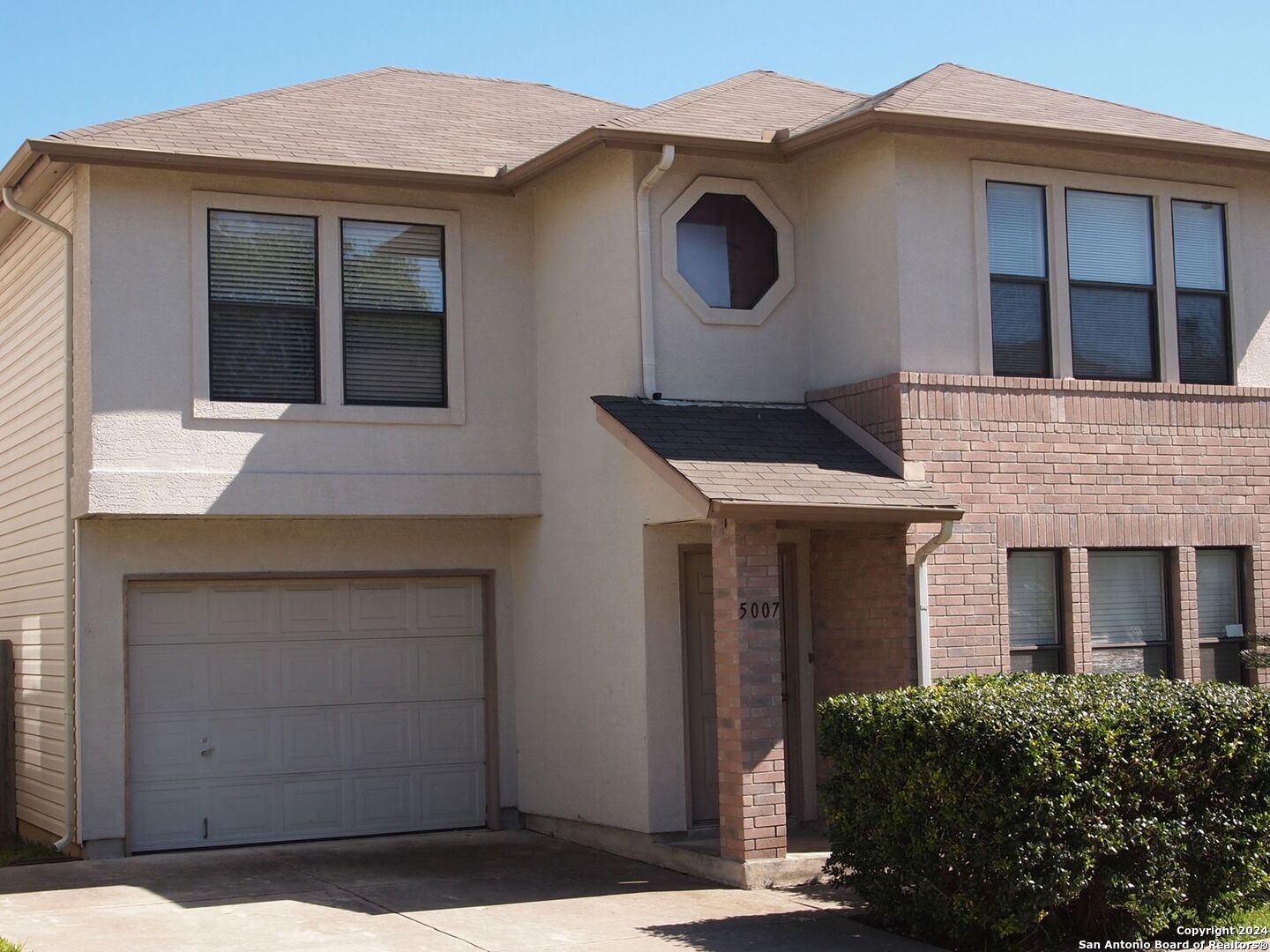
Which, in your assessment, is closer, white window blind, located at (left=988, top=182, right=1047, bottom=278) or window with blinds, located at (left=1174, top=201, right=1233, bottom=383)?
white window blind, located at (left=988, top=182, right=1047, bottom=278)

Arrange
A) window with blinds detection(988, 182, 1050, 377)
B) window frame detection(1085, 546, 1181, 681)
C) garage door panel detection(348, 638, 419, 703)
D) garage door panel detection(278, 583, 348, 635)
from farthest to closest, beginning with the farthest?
garage door panel detection(348, 638, 419, 703) < garage door panel detection(278, 583, 348, 635) < window frame detection(1085, 546, 1181, 681) < window with blinds detection(988, 182, 1050, 377)

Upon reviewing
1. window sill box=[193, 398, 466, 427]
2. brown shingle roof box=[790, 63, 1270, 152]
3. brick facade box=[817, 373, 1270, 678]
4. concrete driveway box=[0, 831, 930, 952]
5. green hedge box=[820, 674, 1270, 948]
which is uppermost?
brown shingle roof box=[790, 63, 1270, 152]

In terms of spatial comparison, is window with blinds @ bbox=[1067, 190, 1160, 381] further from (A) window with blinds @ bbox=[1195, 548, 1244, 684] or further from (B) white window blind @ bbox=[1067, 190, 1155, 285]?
(A) window with blinds @ bbox=[1195, 548, 1244, 684]

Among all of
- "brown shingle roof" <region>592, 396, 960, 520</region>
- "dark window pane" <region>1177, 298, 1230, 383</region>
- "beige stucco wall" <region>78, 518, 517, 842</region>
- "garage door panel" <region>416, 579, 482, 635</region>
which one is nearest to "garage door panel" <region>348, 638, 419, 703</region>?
"garage door panel" <region>416, 579, 482, 635</region>

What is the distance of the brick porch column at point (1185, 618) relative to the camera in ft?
40.8

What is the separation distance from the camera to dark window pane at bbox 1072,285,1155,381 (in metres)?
12.4

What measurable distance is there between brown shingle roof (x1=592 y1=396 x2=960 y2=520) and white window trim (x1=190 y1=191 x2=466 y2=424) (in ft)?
6.36

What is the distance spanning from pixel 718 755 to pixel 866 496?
206cm

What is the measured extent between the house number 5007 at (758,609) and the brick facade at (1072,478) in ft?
4.28

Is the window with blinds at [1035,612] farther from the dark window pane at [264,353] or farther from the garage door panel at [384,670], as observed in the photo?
the dark window pane at [264,353]

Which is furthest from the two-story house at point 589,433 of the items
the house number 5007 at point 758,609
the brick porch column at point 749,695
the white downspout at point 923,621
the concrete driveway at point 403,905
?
the concrete driveway at point 403,905

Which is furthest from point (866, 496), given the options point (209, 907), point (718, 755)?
point (209, 907)

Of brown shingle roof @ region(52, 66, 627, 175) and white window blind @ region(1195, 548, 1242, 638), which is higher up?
brown shingle roof @ region(52, 66, 627, 175)

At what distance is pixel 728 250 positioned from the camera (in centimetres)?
1258
